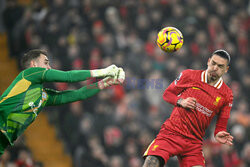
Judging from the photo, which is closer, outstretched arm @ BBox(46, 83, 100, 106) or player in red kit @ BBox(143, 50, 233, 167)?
player in red kit @ BBox(143, 50, 233, 167)

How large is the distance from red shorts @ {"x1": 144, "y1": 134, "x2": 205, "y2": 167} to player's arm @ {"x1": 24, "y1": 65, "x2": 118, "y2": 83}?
1.18 meters

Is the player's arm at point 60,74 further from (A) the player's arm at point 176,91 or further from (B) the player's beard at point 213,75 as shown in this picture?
(B) the player's beard at point 213,75

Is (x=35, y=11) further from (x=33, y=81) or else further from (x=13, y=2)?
(x=33, y=81)

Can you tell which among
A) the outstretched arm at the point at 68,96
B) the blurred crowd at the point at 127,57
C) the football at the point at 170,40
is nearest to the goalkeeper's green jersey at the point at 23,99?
the outstretched arm at the point at 68,96

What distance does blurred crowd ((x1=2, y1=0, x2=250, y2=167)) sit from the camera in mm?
9891

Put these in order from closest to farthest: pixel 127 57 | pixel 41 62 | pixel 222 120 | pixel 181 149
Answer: pixel 41 62 → pixel 181 149 → pixel 222 120 → pixel 127 57

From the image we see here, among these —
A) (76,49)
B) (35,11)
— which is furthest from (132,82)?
(35,11)

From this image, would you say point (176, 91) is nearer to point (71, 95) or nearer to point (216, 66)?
point (216, 66)

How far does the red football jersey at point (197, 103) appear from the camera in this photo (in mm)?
5727

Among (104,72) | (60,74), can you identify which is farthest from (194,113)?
(60,74)

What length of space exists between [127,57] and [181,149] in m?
5.93

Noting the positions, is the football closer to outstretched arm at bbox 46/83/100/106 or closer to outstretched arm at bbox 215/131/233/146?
outstretched arm at bbox 46/83/100/106

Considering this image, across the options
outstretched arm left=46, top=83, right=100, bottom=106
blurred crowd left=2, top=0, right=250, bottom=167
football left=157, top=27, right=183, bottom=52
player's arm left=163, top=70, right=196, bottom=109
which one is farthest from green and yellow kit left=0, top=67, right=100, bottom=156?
blurred crowd left=2, top=0, right=250, bottom=167

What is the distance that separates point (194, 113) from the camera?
5723mm
